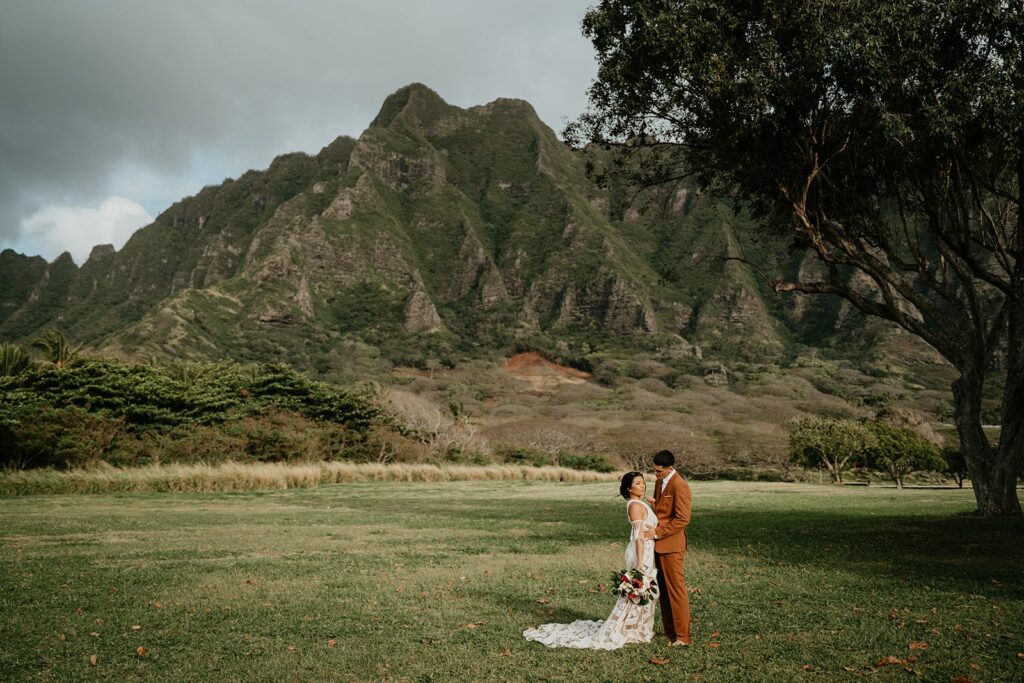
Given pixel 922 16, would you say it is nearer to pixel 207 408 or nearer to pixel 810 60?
pixel 810 60

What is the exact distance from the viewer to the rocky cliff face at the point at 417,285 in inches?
5369

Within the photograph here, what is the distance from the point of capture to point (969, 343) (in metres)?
17.0

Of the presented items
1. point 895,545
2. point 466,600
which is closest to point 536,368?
point 895,545

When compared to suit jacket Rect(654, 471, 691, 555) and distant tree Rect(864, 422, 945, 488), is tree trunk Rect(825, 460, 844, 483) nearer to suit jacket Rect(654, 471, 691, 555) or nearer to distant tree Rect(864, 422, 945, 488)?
distant tree Rect(864, 422, 945, 488)

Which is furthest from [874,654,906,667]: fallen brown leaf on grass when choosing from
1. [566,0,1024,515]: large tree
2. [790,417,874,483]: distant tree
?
[790,417,874,483]: distant tree

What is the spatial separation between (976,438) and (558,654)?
1517 centimetres

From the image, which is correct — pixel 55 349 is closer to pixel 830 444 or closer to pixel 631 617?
pixel 631 617

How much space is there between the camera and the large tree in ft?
47.4

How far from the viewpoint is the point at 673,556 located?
6844 mm

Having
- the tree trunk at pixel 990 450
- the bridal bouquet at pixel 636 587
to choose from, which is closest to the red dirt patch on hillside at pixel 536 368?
the tree trunk at pixel 990 450

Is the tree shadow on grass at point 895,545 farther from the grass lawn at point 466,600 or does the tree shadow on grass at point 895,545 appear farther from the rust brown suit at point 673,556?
the rust brown suit at point 673,556

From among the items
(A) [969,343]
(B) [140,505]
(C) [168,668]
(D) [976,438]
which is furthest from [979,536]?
(B) [140,505]

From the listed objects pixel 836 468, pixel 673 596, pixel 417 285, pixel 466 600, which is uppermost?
pixel 417 285

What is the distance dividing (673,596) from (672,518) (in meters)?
0.79
